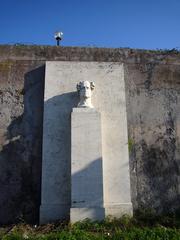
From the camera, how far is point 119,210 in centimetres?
768

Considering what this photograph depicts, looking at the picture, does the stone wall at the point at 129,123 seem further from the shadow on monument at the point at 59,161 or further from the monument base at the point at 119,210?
the monument base at the point at 119,210

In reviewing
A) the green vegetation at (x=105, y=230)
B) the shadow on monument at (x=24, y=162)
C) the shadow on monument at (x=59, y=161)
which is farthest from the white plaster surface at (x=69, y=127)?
the green vegetation at (x=105, y=230)

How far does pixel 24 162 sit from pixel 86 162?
163 centimetres

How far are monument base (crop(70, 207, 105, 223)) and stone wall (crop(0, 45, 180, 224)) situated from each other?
42.9 inches

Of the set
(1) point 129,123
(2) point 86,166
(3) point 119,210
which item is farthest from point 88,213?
(1) point 129,123

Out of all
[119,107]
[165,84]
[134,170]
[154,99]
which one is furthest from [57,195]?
[165,84]

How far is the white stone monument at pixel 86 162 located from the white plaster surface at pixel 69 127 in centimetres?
42

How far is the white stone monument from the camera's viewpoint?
24.0 feet

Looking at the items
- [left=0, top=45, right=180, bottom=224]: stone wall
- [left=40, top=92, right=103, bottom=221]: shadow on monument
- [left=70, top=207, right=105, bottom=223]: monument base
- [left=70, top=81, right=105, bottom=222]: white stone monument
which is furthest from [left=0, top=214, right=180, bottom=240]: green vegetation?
[left=0, top=45, right=180, bottom=224]: stone wall

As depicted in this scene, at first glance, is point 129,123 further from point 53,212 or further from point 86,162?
point 53,212

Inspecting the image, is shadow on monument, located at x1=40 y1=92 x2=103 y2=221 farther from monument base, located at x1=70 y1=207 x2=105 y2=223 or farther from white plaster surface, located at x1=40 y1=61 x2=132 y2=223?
monument base, located at x1=70 y1=207 x2=105 y2=223

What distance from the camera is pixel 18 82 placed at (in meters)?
8.81

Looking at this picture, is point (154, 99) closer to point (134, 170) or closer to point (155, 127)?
point (155, 127)

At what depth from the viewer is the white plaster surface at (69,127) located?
25.8ft
